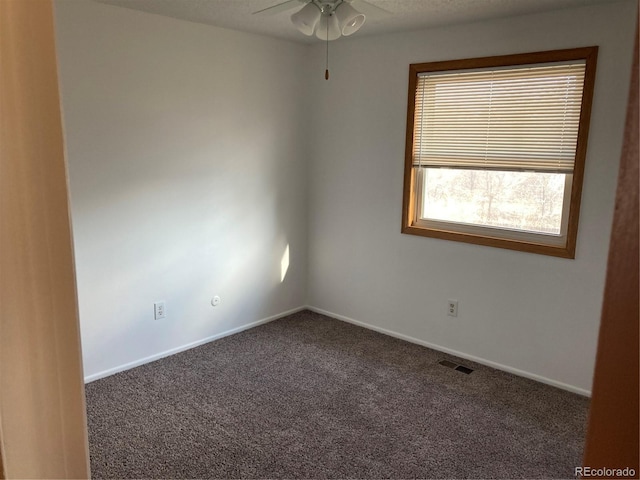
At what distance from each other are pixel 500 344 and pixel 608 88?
69.1 inches

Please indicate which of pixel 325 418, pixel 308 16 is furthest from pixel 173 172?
pixel 325 418

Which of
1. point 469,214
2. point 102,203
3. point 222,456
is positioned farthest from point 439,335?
point 102,203

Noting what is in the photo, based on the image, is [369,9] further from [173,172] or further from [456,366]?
[456,366]

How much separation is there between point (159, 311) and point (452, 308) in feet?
6.96

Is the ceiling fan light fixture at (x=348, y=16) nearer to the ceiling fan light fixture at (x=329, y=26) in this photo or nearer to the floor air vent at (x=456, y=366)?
the ceiling fan light fixture at (x=329, y=26)

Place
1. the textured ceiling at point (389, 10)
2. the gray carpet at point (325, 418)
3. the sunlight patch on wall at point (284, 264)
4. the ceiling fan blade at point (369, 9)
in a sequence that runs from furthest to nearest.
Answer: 1. the sunlight patch on wall at point (284, 264)
2. the textured ceiling at point (389, 10)
3. the ceiling fan blade at point (369, 9)
4. the gray carpet at point (325, 418)

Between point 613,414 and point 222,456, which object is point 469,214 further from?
point 613,414

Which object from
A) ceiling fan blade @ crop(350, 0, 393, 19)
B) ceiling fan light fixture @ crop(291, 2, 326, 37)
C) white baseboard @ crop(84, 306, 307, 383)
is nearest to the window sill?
white baseboard @ crop(84, 306, 307, 383)

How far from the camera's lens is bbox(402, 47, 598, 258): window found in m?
3.03

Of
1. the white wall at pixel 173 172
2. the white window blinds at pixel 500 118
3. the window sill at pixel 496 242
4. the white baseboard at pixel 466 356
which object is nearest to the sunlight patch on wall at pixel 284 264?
the white wall at pixel 173 172

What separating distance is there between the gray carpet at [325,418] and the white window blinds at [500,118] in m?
1.45

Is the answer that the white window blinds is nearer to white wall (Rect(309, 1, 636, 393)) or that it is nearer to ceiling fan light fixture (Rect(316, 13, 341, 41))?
white wall (Rect(309, 1, 636, 393))

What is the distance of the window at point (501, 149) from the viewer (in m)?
3.03

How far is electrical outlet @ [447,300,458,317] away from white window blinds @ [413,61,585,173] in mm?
990
